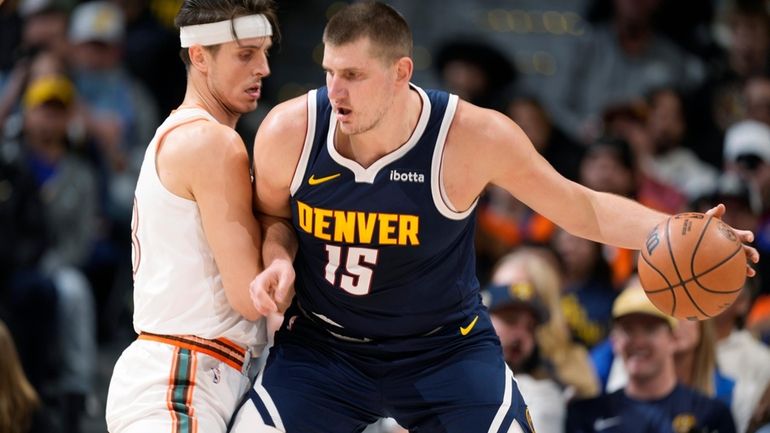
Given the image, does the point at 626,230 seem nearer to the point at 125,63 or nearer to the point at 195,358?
the point at 195,358

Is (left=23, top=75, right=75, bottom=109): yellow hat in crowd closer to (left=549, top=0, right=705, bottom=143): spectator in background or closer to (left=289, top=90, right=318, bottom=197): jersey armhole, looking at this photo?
(left=549, top=0, right=705, bottom=143): spectator in background

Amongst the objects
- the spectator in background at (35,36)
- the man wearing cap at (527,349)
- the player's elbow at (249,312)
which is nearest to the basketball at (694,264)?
the player's elbow at (249,312)

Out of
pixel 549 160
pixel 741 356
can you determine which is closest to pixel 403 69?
pixel 741 356

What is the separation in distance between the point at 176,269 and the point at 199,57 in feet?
2.99

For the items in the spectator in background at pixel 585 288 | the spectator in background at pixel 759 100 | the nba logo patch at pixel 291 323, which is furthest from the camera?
the spectator in background at pixel 759 100

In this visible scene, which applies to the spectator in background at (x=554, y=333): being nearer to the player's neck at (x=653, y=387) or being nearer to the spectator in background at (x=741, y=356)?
the player's neck at (x=653, y=387)

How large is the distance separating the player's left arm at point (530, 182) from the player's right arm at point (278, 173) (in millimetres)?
628

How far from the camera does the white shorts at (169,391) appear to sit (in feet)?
17.0

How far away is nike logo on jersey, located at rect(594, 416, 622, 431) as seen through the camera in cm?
722

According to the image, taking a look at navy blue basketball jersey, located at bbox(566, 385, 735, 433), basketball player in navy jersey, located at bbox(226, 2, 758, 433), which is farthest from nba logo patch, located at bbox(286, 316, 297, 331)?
navy blue basketball jersey, located at bbox(566, 385, 735, 433)

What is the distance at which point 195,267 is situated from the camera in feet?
17.5

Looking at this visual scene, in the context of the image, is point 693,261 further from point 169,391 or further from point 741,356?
point 741,356

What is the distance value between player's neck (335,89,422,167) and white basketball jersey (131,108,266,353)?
589mm

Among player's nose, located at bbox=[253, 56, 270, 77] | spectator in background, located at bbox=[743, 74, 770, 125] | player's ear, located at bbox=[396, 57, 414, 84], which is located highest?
player's ear, located at bbox=[396, 57, 414, 84]
